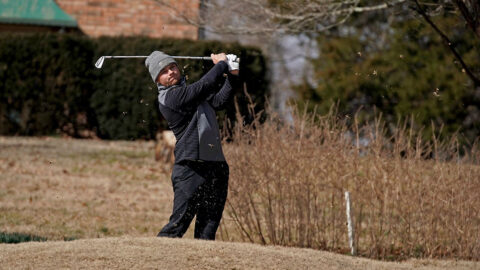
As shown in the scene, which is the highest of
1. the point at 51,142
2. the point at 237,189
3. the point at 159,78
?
the point at 159,78

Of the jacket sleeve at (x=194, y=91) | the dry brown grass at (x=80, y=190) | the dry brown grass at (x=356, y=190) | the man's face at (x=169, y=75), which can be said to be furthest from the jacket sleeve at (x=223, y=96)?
the dry brown grass at (x=80, y=190)

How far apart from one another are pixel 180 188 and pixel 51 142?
442 inches

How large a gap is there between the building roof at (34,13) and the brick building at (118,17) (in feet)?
1.24

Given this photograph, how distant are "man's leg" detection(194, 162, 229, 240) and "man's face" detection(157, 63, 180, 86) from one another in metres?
0.72

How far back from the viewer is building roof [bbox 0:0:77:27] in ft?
66.5

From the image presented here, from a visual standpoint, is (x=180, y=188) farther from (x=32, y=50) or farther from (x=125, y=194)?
(x=32, y=50)

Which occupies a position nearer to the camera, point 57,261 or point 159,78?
point 57,261

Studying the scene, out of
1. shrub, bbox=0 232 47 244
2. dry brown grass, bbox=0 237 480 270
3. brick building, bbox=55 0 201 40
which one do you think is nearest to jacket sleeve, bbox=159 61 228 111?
dry brown grass, bbox=0 237 480 270

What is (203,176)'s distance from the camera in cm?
605

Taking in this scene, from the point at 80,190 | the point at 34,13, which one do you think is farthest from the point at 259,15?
the point at 34,13

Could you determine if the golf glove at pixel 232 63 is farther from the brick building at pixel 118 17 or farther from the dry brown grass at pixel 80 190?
the brick building at pixel 118 17

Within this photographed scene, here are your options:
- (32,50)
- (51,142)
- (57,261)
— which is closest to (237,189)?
(57,261)

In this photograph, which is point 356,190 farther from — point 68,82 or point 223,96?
point 68,82

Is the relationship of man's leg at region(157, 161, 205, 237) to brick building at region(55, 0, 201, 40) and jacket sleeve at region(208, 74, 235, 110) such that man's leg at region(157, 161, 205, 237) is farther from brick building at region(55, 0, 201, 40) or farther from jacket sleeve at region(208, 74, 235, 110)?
brick building at region(55, 0, 201, 40)
